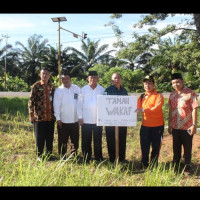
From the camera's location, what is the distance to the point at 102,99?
3.84m

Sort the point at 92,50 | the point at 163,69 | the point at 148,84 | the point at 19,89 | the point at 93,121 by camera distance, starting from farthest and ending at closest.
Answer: the point at 92,50
the point at 19,89
the point at 163,69
the point at 93,121
the point at 148,84

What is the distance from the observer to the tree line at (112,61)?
7.52 metres

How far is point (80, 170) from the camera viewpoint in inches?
146

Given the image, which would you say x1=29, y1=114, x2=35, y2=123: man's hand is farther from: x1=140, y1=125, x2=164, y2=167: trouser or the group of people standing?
x1=140, y1=125, x2=164, y2=167: trouser

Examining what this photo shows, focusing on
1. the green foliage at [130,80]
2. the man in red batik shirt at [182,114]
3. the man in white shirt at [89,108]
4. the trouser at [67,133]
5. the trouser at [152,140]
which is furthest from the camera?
the green foliage at [130,80]

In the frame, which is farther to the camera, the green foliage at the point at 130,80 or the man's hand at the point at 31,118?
the green foliage at the point at 130,80

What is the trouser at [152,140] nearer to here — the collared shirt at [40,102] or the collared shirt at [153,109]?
the collared shirt at [153,109]

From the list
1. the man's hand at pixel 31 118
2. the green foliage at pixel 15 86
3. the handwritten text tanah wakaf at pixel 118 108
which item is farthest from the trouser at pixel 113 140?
the green foliage at pixel 15 86

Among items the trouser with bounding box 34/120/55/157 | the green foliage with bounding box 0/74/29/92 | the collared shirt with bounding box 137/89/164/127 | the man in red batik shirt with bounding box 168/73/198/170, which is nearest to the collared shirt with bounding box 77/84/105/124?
the trouser with bounding box 34/120/55/157

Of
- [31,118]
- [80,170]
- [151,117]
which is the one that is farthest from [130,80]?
[80,170]

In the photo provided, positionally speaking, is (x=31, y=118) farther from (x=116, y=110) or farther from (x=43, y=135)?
(x=116, y=110)

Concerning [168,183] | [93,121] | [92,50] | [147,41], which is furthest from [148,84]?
[92,50]

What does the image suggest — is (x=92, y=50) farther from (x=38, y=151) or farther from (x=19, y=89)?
(x=38, y=151)

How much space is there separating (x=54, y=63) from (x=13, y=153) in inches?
971
